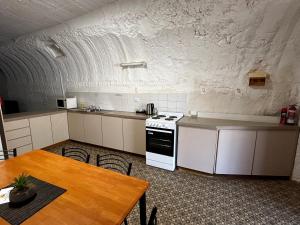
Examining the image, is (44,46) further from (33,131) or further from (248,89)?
(248,89)

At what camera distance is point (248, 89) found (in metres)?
2.78

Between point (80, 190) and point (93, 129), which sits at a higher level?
point (80, 190)

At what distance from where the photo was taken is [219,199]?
219cm

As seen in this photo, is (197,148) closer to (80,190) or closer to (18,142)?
(80,190)

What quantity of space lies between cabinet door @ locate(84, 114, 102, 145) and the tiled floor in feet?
4.62

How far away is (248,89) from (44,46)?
4509 millimetres

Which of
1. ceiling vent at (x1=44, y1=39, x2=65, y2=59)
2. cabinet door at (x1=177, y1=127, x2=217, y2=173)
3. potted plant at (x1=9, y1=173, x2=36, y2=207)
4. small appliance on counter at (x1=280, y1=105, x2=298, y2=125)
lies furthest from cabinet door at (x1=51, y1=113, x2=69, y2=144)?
small appliance on counter at (x1=280, y1=105, x2=298, y2=125)

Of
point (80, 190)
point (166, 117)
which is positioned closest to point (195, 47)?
point (166, 117)

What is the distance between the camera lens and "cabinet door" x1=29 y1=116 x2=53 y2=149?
3494mm

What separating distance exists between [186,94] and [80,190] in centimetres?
248

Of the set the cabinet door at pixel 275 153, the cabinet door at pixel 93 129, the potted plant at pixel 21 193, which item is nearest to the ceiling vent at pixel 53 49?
the cabinet door at pixel 93 129

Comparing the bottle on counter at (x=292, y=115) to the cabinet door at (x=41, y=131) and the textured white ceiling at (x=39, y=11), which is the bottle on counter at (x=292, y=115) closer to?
the textured white ceiling at (x=39, y=11)

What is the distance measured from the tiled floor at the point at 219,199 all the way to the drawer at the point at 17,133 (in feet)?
7.82

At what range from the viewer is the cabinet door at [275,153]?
2.42m
